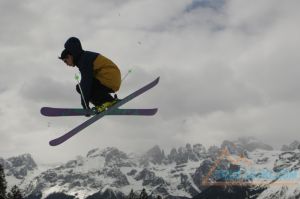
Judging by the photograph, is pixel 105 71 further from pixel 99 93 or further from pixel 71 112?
pixel 71 112

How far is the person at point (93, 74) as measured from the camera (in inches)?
500

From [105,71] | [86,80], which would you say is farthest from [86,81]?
[105,71]

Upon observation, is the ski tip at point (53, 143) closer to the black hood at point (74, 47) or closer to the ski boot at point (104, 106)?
the ski boot at point (104, 106)

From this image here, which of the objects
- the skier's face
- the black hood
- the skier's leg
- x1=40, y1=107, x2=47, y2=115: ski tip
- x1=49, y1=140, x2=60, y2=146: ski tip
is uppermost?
the black hood

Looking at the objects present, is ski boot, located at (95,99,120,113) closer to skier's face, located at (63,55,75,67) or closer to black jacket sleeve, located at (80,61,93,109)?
black jacket sleeve, located at (80,61,93,109)

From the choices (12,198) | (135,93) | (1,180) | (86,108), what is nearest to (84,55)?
(86,108)

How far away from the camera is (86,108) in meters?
12.9

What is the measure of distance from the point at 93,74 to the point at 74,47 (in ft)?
2.70

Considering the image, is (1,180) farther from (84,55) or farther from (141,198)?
(141,198)

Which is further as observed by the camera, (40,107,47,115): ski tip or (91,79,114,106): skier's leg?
(91,79,114,106): skier's leg

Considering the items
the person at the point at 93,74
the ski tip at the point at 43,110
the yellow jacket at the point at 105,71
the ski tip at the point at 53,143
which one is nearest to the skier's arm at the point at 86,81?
the person at the point at 93,74

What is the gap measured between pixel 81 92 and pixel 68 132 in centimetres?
126

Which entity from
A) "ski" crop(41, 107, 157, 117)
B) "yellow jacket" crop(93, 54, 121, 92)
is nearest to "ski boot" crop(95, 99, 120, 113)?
"ski" crop(41, 107, 157, 117)

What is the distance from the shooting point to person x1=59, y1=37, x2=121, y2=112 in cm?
1270
